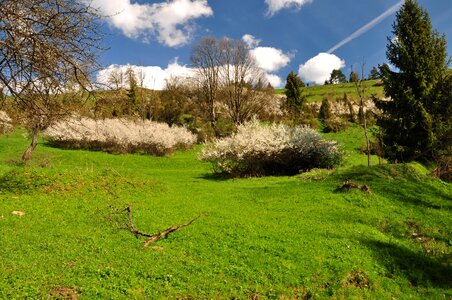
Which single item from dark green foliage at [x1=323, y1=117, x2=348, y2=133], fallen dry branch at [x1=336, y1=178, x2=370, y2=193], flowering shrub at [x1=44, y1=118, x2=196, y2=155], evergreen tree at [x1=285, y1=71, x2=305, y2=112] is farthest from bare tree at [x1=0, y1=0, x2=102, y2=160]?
evergreen tree at [x1=285, y1=71, x2=305, y2=112]

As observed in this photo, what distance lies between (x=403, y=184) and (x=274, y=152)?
8512mm

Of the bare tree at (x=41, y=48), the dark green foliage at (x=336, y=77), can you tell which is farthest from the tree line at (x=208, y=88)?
the dark green foliage at (x=336, y=77)

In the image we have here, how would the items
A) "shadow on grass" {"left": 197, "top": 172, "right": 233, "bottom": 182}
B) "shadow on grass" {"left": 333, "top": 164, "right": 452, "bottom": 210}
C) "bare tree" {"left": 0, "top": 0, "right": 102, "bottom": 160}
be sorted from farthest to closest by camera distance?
"shadow on grass" {"left": 197, "top": 172, "right": 233, "bottom": 182}, "shadow on grass" {"left": 333, "top": 164, "right": 452, "bottom": 210}, "bare tree" {"left": 0, "top": 0, "right": 102, "bottom": 160}

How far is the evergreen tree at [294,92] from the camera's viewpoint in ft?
182

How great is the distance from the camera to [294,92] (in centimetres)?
5625

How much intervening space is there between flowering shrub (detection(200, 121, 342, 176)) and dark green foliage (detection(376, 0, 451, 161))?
4145mm

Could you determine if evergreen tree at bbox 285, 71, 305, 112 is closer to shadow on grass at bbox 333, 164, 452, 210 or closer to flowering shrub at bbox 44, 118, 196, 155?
flowering shrub at bbox 44, 118, 196, 155

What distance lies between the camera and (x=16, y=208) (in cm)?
1048

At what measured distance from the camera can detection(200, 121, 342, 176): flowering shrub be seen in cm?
2186

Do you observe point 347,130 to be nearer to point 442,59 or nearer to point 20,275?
point 442,59

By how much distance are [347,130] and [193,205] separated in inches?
1424

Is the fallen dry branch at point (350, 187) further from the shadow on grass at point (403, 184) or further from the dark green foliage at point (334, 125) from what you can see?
the dark green foliage at point (334, 125)

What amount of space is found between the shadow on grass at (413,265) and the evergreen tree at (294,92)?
4685 cm

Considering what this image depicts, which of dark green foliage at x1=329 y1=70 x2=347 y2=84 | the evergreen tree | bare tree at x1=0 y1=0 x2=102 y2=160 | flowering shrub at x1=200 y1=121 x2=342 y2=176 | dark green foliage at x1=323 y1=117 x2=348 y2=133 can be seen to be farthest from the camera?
dark green foliage at x1=329 y1=70 x2=347 y2=84
